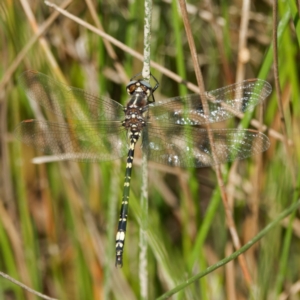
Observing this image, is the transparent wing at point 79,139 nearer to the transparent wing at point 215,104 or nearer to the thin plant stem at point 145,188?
the transparent wing at point 215,104

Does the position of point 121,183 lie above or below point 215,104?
below

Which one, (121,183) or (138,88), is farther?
(121,183)

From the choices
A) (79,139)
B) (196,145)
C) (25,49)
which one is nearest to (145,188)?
(196,145)

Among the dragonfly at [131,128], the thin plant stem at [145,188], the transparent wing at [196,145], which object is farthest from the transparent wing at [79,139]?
the thin plant stem at [145,188]

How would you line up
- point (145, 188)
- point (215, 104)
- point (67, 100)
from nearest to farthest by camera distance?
1. point (145, 188)
2. point (215, 104)
3. point (67, 100)

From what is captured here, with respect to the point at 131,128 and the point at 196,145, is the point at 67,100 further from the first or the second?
the point at 196,145

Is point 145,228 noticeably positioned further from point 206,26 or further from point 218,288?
point 206,26

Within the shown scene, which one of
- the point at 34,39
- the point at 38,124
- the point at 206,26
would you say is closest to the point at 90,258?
the point at 38,124

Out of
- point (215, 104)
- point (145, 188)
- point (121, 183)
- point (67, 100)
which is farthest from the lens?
point (121, 183)

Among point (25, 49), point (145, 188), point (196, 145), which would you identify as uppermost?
point (25, 49)
